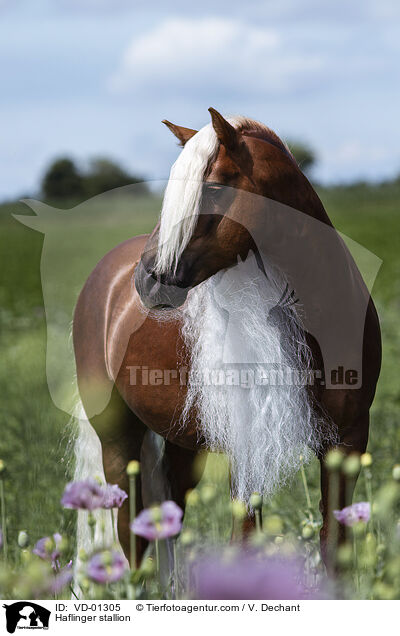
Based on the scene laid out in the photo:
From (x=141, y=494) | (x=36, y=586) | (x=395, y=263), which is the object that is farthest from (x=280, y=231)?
(x=395, y=263)

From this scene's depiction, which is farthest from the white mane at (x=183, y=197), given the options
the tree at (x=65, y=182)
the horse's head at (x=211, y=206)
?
the tree at (x=65, y=182)

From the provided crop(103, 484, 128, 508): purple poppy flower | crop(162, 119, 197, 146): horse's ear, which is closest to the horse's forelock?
crop(162, 119, 197, 146): horse's ear

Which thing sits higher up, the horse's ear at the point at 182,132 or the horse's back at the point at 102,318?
the horse's ear at the point at 182,132

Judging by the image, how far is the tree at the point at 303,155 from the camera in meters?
2.69

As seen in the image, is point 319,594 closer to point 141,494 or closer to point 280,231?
point 280,231

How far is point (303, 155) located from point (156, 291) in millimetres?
844

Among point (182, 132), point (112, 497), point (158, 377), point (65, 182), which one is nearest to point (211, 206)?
point (182, 132)

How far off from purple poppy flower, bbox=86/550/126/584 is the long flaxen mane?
2.74 ft

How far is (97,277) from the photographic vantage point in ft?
10.6

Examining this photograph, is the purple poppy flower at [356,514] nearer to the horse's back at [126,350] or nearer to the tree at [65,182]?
the horse's back at [126,350]

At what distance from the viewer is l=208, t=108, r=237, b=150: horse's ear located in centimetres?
216

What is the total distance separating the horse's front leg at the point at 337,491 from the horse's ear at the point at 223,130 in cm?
106
